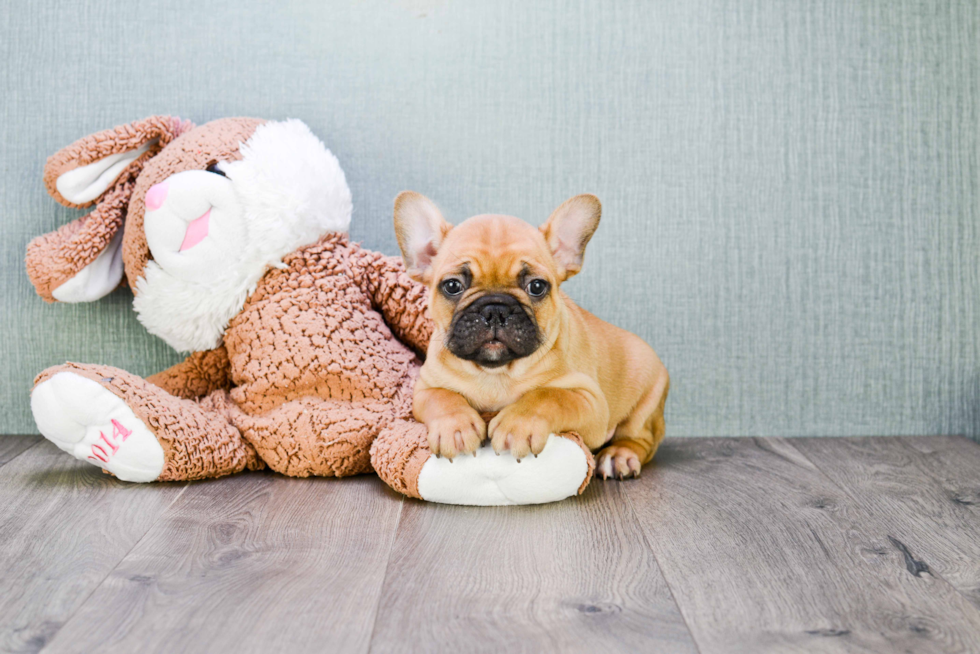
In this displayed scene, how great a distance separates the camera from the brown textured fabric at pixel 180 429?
1753 mm

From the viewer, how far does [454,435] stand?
5.34 feet

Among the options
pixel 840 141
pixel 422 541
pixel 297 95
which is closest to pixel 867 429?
pixel 840 141

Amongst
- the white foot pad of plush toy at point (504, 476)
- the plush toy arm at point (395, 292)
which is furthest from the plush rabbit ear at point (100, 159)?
the white foot pad of plush toy at point (504, 476)

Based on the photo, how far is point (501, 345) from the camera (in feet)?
5.29

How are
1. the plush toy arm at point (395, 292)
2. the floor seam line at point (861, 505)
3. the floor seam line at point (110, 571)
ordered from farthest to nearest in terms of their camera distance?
the plush toy arm at point (395, 292) → the floor seam line at point (861, 505) → the floor seam line at point (110, 571)

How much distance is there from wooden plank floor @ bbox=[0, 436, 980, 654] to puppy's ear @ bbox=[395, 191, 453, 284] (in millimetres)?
512

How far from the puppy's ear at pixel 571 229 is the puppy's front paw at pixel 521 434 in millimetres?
362

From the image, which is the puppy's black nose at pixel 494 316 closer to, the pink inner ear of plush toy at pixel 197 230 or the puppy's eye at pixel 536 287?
the puppy's eye at pixel 536 287

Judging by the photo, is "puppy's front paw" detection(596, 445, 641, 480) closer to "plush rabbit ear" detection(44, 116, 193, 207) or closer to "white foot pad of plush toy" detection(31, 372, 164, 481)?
"white foot pad of plush toy" detection(31, 372, 164, 481)

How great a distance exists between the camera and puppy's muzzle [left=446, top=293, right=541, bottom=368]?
160cm

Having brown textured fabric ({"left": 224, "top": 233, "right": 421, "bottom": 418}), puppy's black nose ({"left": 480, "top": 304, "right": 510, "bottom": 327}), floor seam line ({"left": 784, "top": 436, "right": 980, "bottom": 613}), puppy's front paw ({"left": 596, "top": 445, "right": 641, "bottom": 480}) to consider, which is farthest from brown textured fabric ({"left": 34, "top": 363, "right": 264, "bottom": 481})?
floor seam line ({"left": 784, "top": 436, "right": 980, "bottom": 613})

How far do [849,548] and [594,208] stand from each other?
84cm

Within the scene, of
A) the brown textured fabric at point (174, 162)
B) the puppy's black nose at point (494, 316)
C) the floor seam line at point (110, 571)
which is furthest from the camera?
the brown textured fabric at point (174, 162)

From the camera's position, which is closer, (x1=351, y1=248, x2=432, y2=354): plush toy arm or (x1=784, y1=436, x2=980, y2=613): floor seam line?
(x1=784, y1=436, x2=980, y2=613): floor seam line
